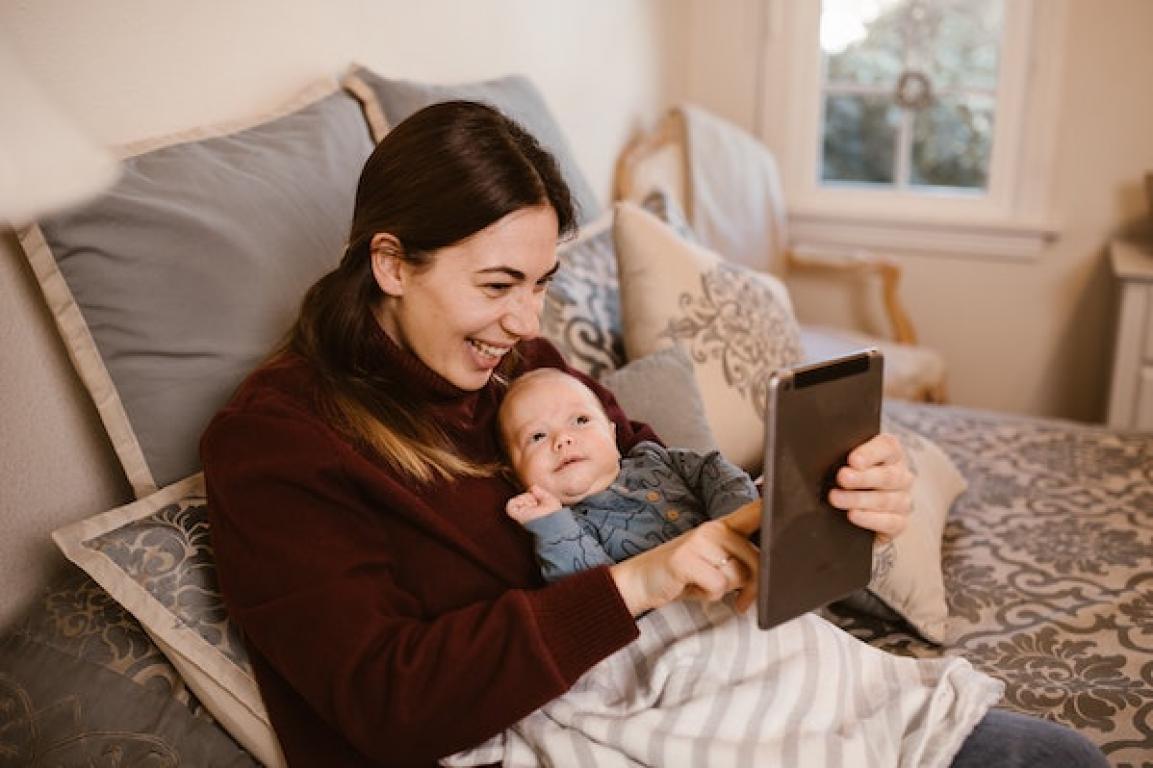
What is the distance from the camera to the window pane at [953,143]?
3117 mm

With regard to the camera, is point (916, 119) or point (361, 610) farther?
point (916, 119)

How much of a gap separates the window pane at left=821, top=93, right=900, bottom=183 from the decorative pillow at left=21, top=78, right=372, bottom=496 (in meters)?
2.31

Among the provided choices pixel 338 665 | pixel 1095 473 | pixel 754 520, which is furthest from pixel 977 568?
pixel 338 665

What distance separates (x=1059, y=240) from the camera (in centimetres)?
302

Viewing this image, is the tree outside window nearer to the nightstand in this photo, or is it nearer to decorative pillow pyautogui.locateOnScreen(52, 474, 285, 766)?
the nightstand

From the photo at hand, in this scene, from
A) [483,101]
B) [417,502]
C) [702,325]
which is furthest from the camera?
[483,101]

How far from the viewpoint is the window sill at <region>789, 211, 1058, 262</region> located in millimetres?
3047

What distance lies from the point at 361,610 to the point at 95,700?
335mm

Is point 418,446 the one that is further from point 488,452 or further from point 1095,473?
point 1095,473

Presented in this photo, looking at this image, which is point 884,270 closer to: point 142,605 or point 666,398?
point 666,398

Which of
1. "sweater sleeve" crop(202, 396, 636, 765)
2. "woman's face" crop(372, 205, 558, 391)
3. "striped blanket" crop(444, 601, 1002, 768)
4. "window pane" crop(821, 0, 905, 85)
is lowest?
"striped blanket" crop(444, 601, 1002, 768)

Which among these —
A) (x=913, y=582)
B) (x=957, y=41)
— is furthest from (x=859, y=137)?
(x=913, y=582)

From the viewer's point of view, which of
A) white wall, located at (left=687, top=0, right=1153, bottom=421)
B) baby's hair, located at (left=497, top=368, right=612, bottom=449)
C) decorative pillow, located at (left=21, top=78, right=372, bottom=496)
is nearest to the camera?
decorative pillow, located at (left=21, top=78, right=372, bottom=496)

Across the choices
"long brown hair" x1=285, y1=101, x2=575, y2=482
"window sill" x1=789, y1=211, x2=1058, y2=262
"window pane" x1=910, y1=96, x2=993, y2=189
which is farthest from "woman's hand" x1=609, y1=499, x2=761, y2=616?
"window pane" x1=910, y1=96, x2=993, y2=189
